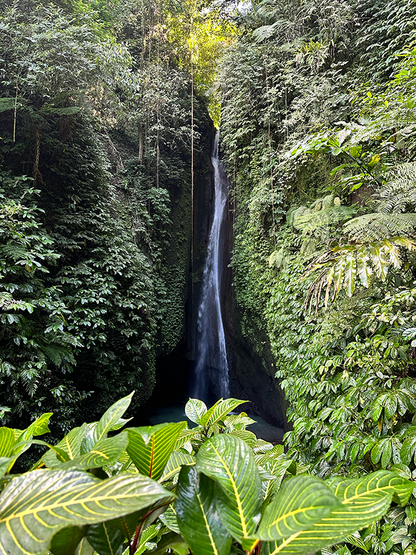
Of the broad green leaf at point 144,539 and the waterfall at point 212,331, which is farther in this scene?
the waterfall at point 212,331

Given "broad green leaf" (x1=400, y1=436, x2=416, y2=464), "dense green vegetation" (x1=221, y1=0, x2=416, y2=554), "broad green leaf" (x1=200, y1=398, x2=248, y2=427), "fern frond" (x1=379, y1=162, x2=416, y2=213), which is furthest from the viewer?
"fern frond" (x1=379, y1=162, x2=416, y2=213)

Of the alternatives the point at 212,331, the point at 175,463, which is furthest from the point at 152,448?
the point at 212,331

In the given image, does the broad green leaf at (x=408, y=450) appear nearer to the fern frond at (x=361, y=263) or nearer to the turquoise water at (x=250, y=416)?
the fern frond at (x=361, y=263)

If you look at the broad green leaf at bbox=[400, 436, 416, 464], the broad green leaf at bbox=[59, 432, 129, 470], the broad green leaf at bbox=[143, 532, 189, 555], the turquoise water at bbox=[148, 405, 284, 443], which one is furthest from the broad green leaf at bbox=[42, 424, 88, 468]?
the turquoise water at bbox=[148, 405, 284, 443]

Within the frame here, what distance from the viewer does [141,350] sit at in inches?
213

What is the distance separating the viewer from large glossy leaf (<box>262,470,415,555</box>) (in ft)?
1.12

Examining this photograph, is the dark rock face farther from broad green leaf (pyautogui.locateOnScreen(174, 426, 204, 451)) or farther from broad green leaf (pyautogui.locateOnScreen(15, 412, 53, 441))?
broad green leaf (pyautogui.locateOnScreen(15, 412, 53, 441))

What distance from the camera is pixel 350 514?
1.21ft

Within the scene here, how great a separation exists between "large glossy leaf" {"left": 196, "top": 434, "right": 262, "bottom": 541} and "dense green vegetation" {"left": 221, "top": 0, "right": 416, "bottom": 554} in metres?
0.79

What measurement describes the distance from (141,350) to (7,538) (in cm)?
535

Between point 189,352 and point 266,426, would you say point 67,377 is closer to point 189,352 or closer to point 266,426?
point 266,426

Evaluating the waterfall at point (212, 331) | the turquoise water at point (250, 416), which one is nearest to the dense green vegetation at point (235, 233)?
the waterfall at point (212, 331)

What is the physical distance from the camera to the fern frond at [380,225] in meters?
1.55

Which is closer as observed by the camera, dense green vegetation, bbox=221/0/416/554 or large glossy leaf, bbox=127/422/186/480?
large glossy leaf, bbox=127/422/186/480
